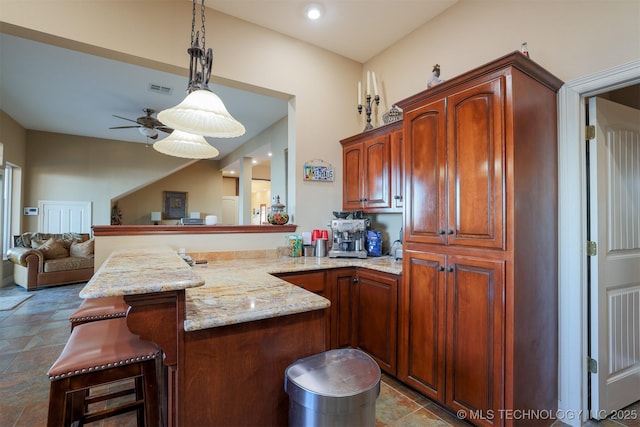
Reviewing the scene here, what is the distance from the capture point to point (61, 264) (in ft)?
17.6

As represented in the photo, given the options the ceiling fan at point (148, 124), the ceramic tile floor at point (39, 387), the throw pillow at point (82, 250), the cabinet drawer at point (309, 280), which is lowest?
the ceramic tile floor at point (39, 387)

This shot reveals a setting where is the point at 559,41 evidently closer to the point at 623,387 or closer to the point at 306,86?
the point at 306,86

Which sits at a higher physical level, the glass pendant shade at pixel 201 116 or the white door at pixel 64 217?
the glass pendant shade at pixel 201 116

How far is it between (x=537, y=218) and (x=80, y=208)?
827cm

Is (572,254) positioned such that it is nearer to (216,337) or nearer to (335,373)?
(335,373)

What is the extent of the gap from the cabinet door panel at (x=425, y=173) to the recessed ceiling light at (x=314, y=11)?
137 cm

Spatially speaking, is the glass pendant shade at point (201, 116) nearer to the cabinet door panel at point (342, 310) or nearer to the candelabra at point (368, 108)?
the cabinet door panel at point (342, 310)

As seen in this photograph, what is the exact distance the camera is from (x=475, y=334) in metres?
1.74

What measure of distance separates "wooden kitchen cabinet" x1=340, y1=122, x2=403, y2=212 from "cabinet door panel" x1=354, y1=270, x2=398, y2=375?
693mm

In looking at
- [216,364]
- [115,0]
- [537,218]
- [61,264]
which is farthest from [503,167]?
[61,264]

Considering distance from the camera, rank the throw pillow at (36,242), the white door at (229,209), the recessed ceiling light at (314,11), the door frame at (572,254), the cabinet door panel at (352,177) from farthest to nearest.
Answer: the white door at (229,209) < the throw pillow at (36,242) < the cabinet door panel at (352,177) < the recessed ceiling light at (314,11) < the door frame at (572,254)

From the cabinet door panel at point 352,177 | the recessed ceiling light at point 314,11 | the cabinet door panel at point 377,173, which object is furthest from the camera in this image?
the cabinet door panel at point 352,177

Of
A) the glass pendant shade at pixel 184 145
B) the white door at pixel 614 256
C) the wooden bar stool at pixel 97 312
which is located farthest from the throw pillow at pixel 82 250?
the white door at pixel 614 256

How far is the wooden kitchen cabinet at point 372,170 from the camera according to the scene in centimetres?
267
